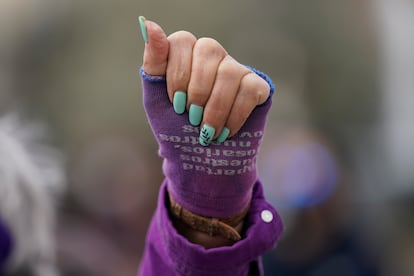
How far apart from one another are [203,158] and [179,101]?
73 millimetres

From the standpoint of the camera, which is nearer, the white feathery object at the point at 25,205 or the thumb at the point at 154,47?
the thumb at the point at 154,47

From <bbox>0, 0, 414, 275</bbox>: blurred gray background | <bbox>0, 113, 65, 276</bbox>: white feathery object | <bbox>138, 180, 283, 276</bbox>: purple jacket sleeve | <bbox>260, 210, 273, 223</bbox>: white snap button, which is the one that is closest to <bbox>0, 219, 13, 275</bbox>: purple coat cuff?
<bbox>0, 113, 65, 276</bbox>: white feathery object

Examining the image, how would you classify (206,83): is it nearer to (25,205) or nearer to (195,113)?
(195,113)

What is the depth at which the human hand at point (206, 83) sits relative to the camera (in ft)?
1.75

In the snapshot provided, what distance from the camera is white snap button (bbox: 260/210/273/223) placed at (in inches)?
24.1

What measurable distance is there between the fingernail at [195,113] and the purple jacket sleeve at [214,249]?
137 mm

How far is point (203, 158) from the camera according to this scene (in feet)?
1.89

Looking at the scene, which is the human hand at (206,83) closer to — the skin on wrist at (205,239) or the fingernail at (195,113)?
the fingernail at (195,113)

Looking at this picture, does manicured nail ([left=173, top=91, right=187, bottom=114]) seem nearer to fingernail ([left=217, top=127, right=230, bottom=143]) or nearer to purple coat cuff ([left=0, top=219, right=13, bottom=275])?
fingernail ([left=217, top=127, right=230, bottom=143])

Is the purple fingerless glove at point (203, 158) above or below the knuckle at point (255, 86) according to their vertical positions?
below

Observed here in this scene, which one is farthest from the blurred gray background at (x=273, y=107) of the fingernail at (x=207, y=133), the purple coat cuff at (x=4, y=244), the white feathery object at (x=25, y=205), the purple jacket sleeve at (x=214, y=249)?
the fingernail at (x=207, y=133)

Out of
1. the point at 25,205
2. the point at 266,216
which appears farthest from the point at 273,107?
the point at 266,216

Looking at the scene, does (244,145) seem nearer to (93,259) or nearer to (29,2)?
(93,259)

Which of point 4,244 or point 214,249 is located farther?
point 4,244
